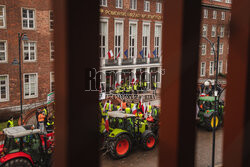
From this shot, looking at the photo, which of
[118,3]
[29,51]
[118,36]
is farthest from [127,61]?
[29,51]

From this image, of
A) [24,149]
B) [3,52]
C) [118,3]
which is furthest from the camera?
[118,3]

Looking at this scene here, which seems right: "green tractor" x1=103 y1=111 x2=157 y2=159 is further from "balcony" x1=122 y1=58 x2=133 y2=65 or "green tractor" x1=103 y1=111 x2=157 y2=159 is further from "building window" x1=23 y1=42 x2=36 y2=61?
"balcony" x1=122 y1=58 x2=133 y2=65

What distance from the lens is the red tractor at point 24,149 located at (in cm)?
762

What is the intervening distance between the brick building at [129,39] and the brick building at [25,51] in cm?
550

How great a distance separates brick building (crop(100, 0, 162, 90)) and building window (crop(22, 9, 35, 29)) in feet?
20.7

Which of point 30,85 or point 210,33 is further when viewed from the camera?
point 210,33

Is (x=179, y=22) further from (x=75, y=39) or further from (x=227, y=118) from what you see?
(x=227, y=118)

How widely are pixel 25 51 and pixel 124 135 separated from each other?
520 inches

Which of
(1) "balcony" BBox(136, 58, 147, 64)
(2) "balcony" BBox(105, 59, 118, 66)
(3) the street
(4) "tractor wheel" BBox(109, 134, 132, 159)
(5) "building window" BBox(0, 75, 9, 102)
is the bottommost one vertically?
(3) the street

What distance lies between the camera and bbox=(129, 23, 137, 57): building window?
27328 mm

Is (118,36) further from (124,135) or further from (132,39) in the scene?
(124,135)

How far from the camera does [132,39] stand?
27656 millimetres

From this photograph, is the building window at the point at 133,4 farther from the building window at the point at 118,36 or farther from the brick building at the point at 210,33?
the brick building at the point at 210,33

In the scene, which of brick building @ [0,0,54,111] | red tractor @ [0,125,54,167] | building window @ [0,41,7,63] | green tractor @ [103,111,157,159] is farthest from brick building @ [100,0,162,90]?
red tractor @ [0,125,54,167]
